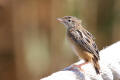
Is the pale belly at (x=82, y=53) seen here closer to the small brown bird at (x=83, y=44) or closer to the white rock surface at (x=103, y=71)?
the small brown bird at (x=83, y=44)

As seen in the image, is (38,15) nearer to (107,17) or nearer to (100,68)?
(107,17)

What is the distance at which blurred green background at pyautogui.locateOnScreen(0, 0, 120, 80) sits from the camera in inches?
179

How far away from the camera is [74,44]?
3.08 meters

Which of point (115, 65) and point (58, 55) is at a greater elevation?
point (115, 65)

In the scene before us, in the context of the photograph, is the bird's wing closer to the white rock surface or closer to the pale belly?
the pale belly

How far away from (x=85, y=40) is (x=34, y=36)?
5.82 ft

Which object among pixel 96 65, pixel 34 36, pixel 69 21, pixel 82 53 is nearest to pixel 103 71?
pixel 96 65

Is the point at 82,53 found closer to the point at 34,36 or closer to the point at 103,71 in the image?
the point at 103,71

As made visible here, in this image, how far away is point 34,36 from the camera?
185 inches

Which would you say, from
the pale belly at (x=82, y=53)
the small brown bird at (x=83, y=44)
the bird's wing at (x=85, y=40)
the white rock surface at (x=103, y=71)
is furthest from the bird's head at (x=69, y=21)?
the white rock surface at (x=103, y=71)

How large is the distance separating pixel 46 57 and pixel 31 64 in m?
0.24

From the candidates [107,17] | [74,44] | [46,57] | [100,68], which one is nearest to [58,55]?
[46,57]

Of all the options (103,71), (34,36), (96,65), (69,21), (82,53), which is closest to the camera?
(103,71)

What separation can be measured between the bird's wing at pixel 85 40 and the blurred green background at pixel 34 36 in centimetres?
152
